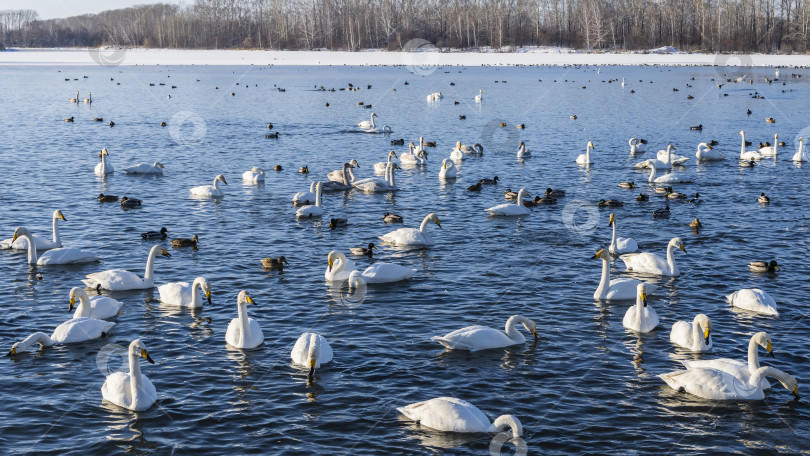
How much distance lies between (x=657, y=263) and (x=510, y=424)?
1133cm

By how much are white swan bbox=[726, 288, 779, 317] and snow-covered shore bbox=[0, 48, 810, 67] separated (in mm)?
120464

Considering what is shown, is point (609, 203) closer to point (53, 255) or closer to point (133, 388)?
point (53, 255)

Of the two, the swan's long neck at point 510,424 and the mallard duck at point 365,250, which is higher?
the mallard duck at point 365,250

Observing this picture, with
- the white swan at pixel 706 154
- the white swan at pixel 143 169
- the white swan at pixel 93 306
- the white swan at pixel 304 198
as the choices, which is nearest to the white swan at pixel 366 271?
the white swan at pixel 93 306

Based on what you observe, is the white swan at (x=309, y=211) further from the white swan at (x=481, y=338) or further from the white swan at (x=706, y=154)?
the white swan at (x=706, y=154)

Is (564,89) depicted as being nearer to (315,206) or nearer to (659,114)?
(659,114)

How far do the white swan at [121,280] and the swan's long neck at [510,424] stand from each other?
37.8 ft

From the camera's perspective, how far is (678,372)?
16031 millimetres

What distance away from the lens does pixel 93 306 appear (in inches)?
758

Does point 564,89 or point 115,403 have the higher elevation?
point 564,89

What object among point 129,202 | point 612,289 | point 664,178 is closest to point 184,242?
point 129,202

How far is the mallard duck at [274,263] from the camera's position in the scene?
24.0 metres

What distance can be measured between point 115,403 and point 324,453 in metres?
4.20

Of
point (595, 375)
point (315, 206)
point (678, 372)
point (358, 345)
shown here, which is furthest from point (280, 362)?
point (315, 206)
